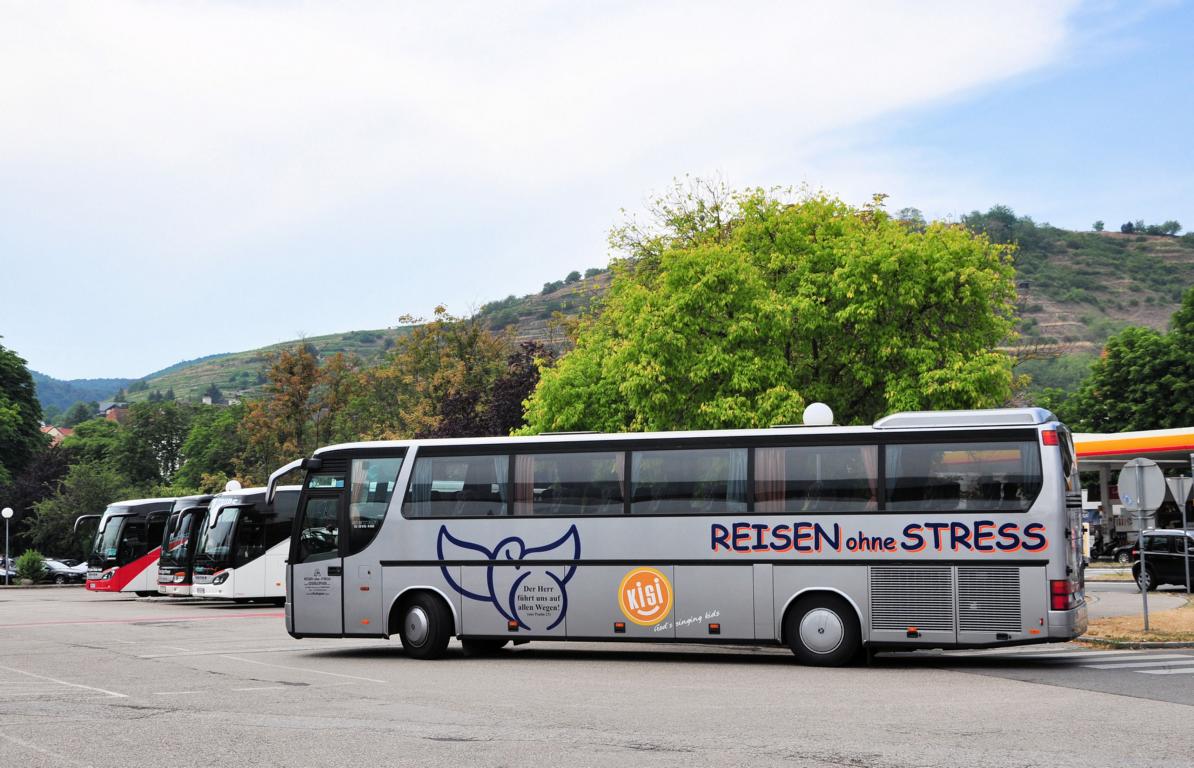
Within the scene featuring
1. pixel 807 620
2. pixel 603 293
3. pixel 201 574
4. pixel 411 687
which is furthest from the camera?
pixel 603 293

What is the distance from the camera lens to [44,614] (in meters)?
33.5

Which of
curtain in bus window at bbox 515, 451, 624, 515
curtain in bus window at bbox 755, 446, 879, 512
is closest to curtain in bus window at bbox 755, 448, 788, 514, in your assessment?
curtain in bus window at bbox 755, 446, 879, 512

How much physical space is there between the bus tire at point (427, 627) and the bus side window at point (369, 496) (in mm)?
1198

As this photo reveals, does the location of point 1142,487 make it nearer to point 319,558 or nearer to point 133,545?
point 319,558

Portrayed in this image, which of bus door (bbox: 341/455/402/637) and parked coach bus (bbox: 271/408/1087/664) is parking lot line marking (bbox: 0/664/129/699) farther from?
bus door (bbox: 341/455/402/637)

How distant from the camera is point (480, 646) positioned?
20188 mm

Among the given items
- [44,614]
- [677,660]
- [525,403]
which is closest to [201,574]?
[44,614]

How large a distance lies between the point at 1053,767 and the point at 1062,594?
7.45 meters

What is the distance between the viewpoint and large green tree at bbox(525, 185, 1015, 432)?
3212cm

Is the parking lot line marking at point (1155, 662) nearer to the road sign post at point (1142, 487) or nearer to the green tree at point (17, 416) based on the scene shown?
the road sign post at point (1142, 487)

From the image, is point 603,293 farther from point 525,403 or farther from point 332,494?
point 332,494

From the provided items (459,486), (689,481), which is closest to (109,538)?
(459,486)

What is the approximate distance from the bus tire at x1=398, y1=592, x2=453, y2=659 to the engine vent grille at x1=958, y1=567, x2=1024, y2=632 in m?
7.03

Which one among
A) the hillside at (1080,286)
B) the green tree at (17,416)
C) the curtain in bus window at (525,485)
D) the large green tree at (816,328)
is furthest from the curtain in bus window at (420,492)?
the hillside at (1080,286)
